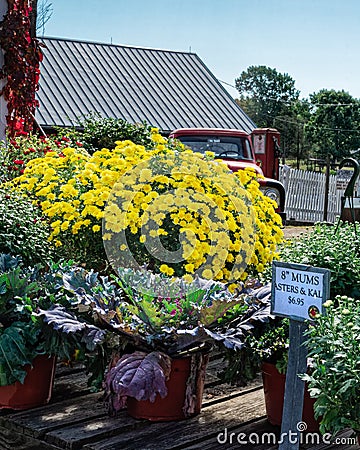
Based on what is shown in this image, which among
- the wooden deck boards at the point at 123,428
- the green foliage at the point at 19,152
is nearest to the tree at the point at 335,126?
the green foliage at the point at 19,152

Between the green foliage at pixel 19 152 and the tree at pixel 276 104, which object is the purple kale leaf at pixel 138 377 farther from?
the tree at pixel 276 104

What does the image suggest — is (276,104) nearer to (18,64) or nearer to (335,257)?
(18,64)

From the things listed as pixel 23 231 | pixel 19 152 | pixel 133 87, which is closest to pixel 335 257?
pixel 23 231

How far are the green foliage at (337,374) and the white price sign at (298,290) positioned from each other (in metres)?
0.11

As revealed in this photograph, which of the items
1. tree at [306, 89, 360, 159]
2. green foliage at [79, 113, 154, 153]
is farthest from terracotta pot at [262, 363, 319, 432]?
tree at [306, 89, 360, 159]

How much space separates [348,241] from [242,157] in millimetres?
7431

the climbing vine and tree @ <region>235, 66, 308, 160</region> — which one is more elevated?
tree @ <region>235, 66, 308, 160</region>

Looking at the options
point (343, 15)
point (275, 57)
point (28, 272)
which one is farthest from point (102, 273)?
point (275, 57)

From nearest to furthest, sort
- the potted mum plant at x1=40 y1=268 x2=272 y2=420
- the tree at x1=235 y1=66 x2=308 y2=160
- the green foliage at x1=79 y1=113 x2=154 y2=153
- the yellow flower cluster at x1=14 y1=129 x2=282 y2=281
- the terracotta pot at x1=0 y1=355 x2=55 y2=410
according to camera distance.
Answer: the potted mum plant at x1=40 y1=268 x2=272 y2=420
the terracotta pot at x1=0 y1=355 x2=55 y2=410
the yellow flower cluster at x1=14 y1=129 x2=282 y2=281
the green foliage at x1=79 y1=113 x2=154 y2=153
the tree at x1=235 y1=66 x2=308 y2=160

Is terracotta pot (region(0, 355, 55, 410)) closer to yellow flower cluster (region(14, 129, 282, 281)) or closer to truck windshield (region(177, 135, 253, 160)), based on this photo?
yellow flower cluster (region(14, 129, 282, 281))

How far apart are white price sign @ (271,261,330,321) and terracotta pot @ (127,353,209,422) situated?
27.4 inches

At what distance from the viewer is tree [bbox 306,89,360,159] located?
186ft

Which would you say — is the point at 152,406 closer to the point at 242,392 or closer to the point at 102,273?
the point at 242,392

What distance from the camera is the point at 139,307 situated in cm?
376
